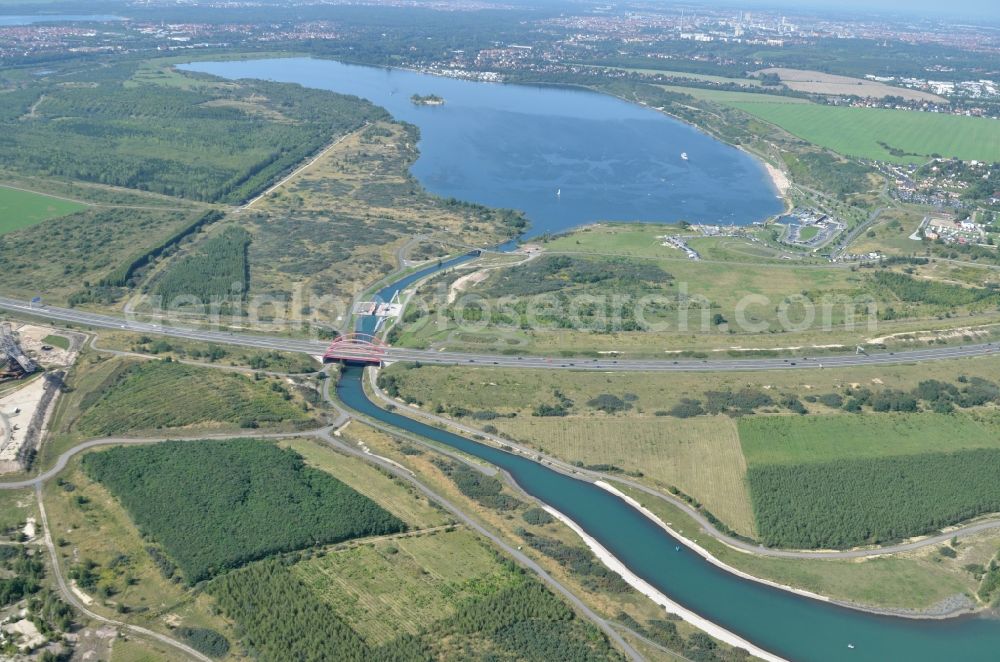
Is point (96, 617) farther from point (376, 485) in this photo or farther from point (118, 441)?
point (376, 485)

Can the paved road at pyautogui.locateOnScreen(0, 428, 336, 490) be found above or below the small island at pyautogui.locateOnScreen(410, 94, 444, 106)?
below

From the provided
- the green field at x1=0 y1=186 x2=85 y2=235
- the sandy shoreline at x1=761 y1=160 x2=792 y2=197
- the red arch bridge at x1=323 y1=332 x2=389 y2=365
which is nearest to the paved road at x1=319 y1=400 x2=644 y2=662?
the red arch bridge at x1=323 y1=332 x2=389 y2=365

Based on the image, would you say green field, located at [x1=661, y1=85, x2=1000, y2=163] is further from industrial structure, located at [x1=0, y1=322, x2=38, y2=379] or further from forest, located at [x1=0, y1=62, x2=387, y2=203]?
industrial structure, located at [x1=0, y1=322, x2=38, y2=379]

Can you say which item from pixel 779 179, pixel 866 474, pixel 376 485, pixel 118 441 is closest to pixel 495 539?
pixel 376 485

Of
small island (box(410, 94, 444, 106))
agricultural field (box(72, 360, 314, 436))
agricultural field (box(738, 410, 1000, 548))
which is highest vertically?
small island (box(410, 94, 444, 106))

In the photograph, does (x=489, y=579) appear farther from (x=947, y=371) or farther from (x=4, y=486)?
(x=947, y=371)

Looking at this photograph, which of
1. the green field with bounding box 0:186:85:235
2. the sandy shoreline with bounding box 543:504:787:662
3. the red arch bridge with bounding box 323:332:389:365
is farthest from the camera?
the green field with bounding box 0:186:85:235

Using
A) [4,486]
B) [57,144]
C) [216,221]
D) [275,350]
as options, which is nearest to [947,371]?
[275,350]
